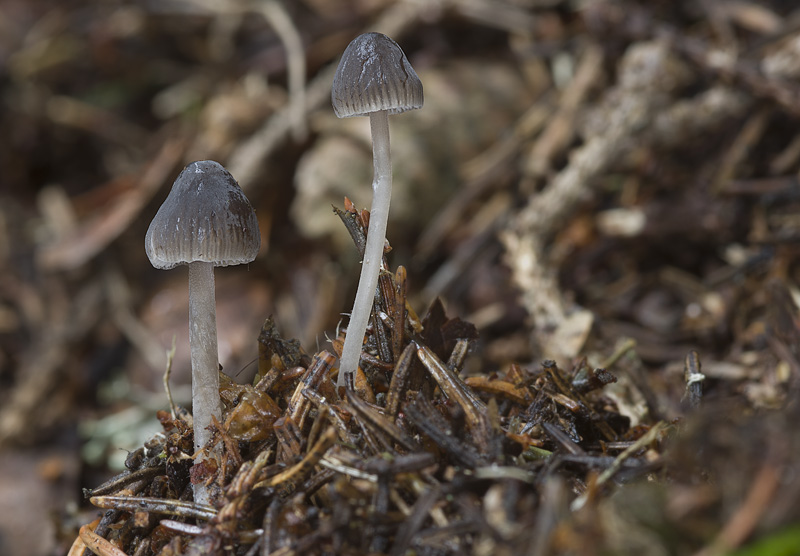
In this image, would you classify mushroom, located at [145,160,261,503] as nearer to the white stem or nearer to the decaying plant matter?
the white stem

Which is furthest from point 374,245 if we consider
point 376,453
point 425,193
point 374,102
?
point 425,193

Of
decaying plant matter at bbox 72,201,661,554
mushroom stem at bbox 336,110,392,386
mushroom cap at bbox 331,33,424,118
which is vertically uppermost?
mushroom cap at bbox 331,33,424,118

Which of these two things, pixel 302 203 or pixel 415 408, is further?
pixel 302 203

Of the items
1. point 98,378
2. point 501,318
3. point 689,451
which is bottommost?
point 98,378

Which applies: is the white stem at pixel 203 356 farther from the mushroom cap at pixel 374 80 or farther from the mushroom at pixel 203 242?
the mushroom cap at pixel 374 80

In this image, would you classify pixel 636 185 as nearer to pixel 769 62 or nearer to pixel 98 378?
pixel 769 62

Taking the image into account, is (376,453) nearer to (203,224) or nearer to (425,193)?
(203,224)

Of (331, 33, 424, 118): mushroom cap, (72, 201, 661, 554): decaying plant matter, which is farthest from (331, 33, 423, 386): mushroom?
(72, 201, 661, 554): decaying plant matter

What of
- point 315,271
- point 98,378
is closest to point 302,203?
point 315,271
